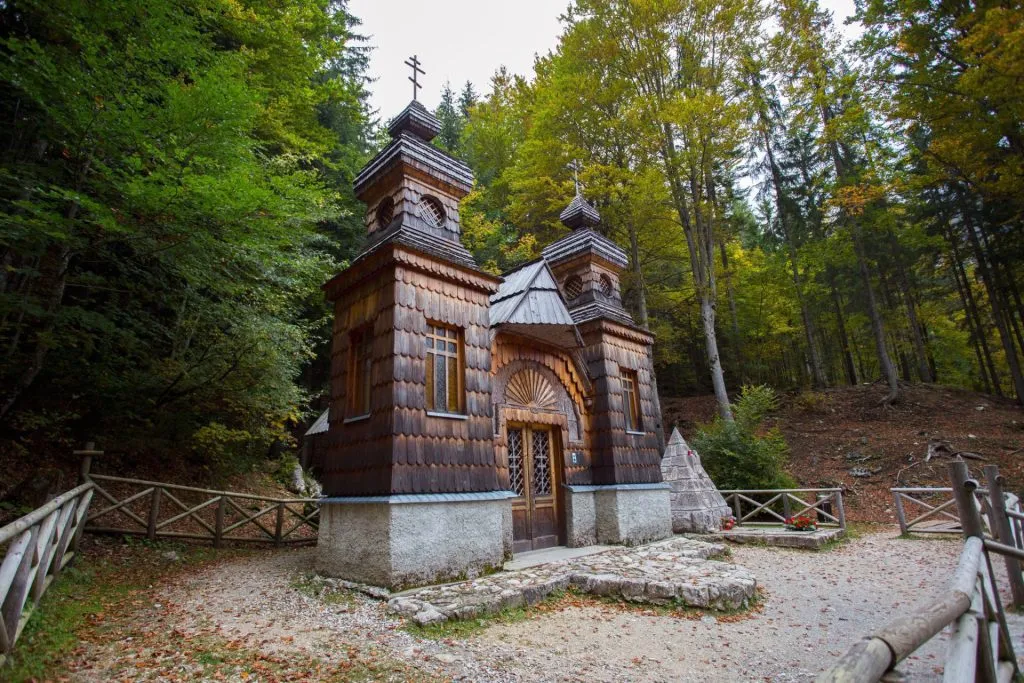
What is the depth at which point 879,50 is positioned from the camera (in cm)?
1638

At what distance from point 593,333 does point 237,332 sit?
849 centimetres

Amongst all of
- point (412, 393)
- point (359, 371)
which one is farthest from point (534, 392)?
point (359, 371)

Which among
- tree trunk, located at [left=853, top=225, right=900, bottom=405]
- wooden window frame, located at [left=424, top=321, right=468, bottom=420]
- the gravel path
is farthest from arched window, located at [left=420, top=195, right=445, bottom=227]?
tree trunk, located at [left=853, top=225, right=900, bottom=405]

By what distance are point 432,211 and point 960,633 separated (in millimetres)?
8668

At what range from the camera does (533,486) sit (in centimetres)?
1002

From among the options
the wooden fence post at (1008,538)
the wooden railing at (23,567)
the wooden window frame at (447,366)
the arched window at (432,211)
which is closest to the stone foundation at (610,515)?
the wooden window frame at (447,366)

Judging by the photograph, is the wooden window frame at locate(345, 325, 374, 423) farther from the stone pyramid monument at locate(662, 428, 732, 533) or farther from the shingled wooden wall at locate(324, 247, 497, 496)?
the stone pyramid monument at locate(662, 428, 732, 533)

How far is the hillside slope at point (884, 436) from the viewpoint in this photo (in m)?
14.9

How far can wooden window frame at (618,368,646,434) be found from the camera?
12133 mm

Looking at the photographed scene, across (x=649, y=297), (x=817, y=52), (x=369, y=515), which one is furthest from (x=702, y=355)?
(x=369, y=515)

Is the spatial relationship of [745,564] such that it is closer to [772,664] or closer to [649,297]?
[772,664]

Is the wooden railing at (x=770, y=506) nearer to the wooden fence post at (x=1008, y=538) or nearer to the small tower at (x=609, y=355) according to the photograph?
the small tower at (x=609, y=355)

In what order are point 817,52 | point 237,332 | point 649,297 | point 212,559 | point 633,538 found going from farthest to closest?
point 649,297, point 817,52, point 237,332, point 633,538, point 212,559

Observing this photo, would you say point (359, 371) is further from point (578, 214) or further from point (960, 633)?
point (960, 633)
